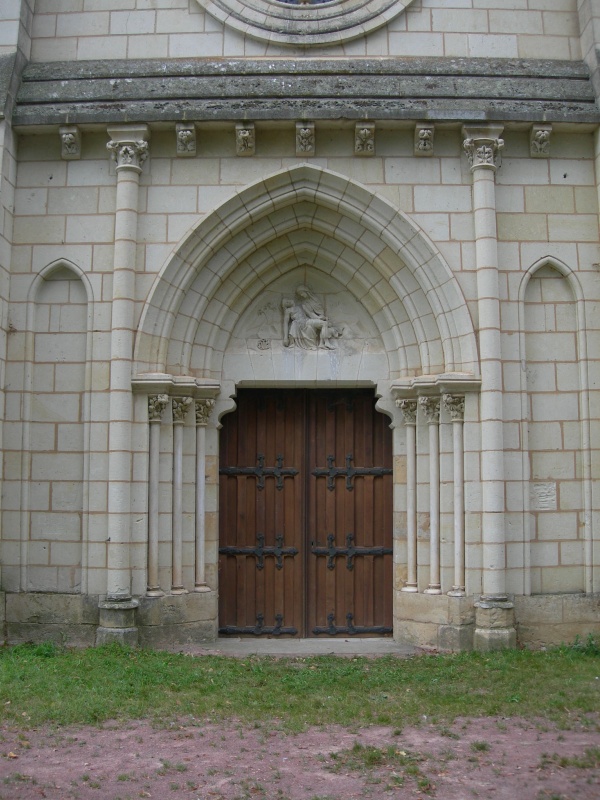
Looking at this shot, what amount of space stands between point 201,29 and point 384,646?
6736 millimetres

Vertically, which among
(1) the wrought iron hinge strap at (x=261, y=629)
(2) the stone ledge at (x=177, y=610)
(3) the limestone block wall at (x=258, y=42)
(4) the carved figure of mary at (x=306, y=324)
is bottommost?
(1) the wrought iron hinge strap at (x=261, y=629)

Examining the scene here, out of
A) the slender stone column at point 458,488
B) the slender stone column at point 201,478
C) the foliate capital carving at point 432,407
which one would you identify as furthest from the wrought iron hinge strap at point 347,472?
the slender stone column at point 201,478

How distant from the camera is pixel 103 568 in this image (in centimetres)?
815

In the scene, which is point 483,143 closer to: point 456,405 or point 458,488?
point 456,405

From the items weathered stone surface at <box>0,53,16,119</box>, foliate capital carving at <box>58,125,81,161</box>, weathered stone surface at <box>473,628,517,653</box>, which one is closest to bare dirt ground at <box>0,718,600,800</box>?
weathered stone surface at <box>473,628,517,653</box>

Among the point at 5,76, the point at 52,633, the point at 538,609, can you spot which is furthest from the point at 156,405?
the point at 538,609

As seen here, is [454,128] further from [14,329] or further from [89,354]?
[14,329]

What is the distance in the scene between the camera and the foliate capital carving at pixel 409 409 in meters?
8.70

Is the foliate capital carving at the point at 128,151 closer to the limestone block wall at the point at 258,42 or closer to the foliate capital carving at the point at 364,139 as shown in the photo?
the limestone block wall at the point at 258,42

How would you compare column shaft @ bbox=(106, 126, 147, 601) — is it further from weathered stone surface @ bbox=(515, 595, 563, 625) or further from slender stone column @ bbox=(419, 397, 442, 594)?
weathered stone surface @ bbox=(515, 595, 563, 625)

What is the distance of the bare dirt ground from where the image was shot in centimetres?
466

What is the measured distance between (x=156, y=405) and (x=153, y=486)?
80cm

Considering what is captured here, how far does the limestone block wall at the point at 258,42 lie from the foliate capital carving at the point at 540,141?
40.0 inches

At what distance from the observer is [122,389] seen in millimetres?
8141
